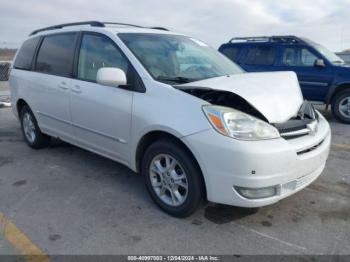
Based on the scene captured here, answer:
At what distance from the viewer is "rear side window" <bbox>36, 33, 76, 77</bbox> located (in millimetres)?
4367

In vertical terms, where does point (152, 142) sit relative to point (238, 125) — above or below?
below

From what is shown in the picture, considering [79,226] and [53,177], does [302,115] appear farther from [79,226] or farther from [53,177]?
[53,177]

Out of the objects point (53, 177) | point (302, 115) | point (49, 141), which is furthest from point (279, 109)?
point (49, 141)

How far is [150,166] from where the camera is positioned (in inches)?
132

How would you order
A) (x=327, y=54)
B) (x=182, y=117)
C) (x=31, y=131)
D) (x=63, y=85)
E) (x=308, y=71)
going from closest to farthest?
(x=182, y=117) → (x=63, y=85) → (x=31, y=131) → (x=308, y=71) → (x=327, y=54)

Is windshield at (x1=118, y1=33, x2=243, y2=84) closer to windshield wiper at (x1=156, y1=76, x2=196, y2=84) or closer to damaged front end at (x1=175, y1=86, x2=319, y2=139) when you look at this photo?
A: windshield wiper at (x1=156, y1=76, x2=196, y2=84)

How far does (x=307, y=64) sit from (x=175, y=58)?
17.1 feet

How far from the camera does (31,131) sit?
5.46m

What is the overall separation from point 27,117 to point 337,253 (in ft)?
15.6

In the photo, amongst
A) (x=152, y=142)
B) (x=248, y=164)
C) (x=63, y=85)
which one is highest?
(x=63, y=85)

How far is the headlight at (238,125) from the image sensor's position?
2752 mm

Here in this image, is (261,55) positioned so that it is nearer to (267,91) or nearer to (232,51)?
(232,51)

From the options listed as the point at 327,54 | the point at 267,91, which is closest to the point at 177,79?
the point at 267,91

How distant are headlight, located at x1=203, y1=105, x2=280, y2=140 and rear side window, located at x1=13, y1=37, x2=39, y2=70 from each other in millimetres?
3581
